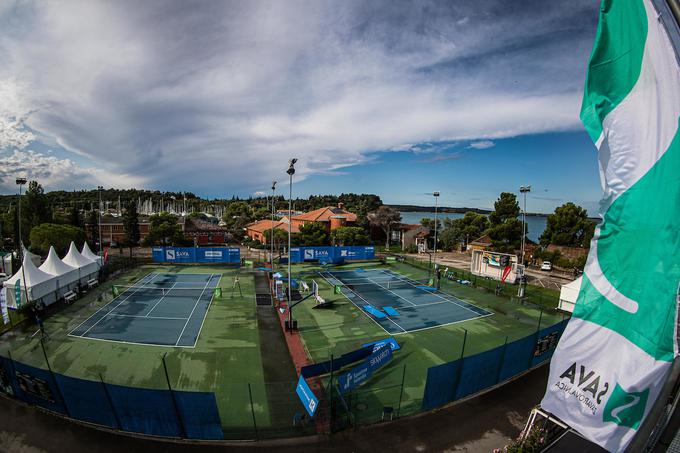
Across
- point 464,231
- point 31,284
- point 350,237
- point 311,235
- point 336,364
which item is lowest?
point 336,364

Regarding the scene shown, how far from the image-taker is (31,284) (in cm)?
2203

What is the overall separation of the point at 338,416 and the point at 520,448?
6265 millimetres

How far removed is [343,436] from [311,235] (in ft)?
141

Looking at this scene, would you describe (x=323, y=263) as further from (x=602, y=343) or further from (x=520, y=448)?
(x=602, y=343)

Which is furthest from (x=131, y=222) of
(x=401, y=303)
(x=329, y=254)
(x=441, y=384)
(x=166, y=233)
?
(x=441, y=384)

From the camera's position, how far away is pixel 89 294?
27750 mm

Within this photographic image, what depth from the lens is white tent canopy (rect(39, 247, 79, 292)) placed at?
25.2m

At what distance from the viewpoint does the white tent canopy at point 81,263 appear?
2831cm

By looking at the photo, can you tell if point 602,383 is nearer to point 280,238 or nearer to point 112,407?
point 112,407

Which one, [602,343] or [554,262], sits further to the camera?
[554,262]

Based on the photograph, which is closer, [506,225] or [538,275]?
[538,275]

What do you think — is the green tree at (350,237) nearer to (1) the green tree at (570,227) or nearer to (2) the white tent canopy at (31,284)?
(1) the green tree at (570,227)

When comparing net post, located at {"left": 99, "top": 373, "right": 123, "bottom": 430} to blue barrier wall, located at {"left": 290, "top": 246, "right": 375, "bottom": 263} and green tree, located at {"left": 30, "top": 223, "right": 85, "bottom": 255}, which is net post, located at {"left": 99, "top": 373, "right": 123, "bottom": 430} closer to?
blue barrier wall, located at {"left": 290, "top": 246, "right": 375, "bottom": 263}

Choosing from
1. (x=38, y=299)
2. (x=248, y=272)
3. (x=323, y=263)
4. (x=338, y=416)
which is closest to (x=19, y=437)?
(x=338, y=416)
